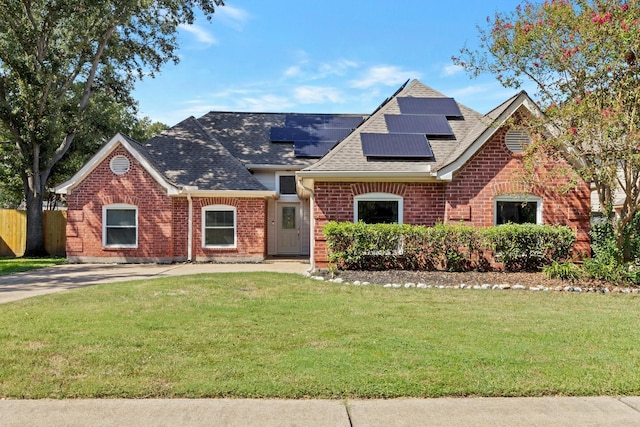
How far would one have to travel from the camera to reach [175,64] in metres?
23.5

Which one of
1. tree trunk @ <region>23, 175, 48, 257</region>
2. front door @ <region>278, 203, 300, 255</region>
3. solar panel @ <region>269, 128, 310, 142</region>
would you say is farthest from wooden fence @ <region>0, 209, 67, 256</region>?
solar panel @ <region>269, 128, 310, 142</region>

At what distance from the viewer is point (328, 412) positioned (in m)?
3.85

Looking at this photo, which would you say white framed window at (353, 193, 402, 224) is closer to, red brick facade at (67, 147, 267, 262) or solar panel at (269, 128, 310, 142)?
red brick facade at (67, 147, 267, 262)

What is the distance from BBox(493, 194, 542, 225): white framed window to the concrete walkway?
9354mm

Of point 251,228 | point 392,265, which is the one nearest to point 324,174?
point 392,265

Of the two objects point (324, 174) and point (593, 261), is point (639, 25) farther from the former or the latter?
point (324, 174)

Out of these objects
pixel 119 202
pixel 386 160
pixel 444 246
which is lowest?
pixel 444 246

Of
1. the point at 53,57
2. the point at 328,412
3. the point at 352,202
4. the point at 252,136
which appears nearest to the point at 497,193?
the point at 352,202

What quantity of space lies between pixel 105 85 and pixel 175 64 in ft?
13.4

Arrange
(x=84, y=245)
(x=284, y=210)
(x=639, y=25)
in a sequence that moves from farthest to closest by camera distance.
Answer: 1. (x=284, y=210)
2. (x=84, y=245)
3. (x=639, y=25)

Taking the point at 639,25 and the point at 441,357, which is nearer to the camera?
the point at 441,357

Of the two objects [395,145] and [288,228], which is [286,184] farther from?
[395,145]

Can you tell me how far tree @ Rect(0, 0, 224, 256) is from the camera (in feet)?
59.9

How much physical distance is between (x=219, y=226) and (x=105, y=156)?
4.84 meters
